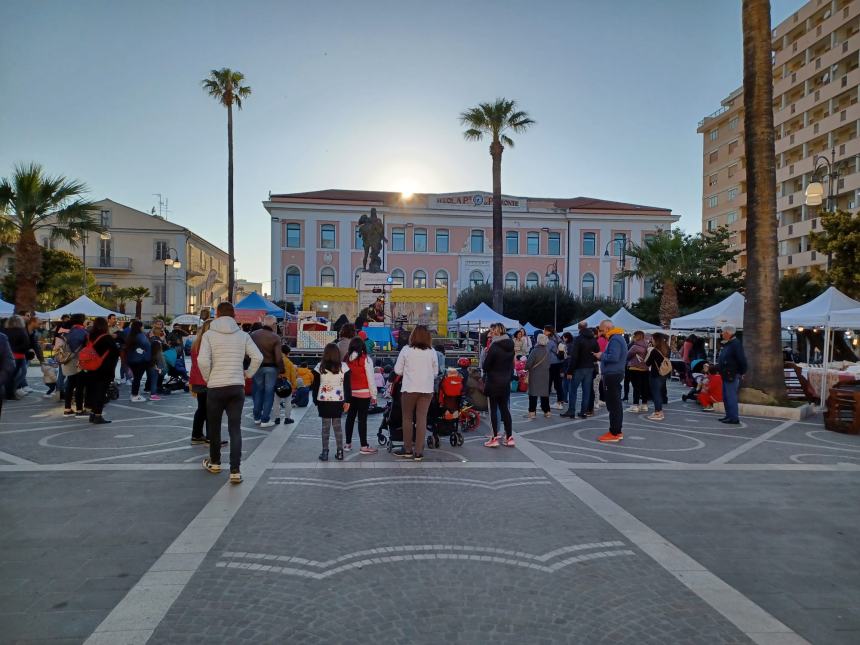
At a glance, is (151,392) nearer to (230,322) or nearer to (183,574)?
(230,322)

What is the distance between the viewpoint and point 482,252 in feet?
188

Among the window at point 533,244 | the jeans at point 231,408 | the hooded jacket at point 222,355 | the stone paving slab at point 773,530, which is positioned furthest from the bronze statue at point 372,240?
the window at point 533,244

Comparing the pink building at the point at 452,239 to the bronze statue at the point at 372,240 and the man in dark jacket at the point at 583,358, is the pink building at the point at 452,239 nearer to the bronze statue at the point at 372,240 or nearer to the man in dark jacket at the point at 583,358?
the bronze statue at the point at 372,240

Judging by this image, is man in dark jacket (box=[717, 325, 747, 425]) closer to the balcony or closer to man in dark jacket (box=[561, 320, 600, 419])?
man in dark jacket (box=[561, 320, 600, 419])

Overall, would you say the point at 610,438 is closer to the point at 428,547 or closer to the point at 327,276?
the point at 428,547

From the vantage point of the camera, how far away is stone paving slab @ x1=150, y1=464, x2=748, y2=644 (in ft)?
10.8

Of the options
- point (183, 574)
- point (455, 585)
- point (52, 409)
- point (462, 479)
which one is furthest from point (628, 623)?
point (52, 409)

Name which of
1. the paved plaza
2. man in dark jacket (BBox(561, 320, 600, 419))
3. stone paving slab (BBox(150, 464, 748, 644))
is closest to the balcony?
the paved plaza

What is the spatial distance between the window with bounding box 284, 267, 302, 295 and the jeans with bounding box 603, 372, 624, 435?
48538 millimetres

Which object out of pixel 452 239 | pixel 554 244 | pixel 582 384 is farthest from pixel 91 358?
pixel 554 244

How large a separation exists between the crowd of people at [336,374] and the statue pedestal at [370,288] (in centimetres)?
1159

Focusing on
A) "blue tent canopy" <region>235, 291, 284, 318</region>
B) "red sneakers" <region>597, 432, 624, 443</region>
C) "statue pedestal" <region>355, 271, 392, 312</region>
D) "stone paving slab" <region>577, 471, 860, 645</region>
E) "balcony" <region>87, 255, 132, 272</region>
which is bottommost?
"stone paving slab" <region>577, 471, 860, 645</region>

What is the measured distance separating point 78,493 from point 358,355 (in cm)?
333

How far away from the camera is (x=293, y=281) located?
55.6 meters
